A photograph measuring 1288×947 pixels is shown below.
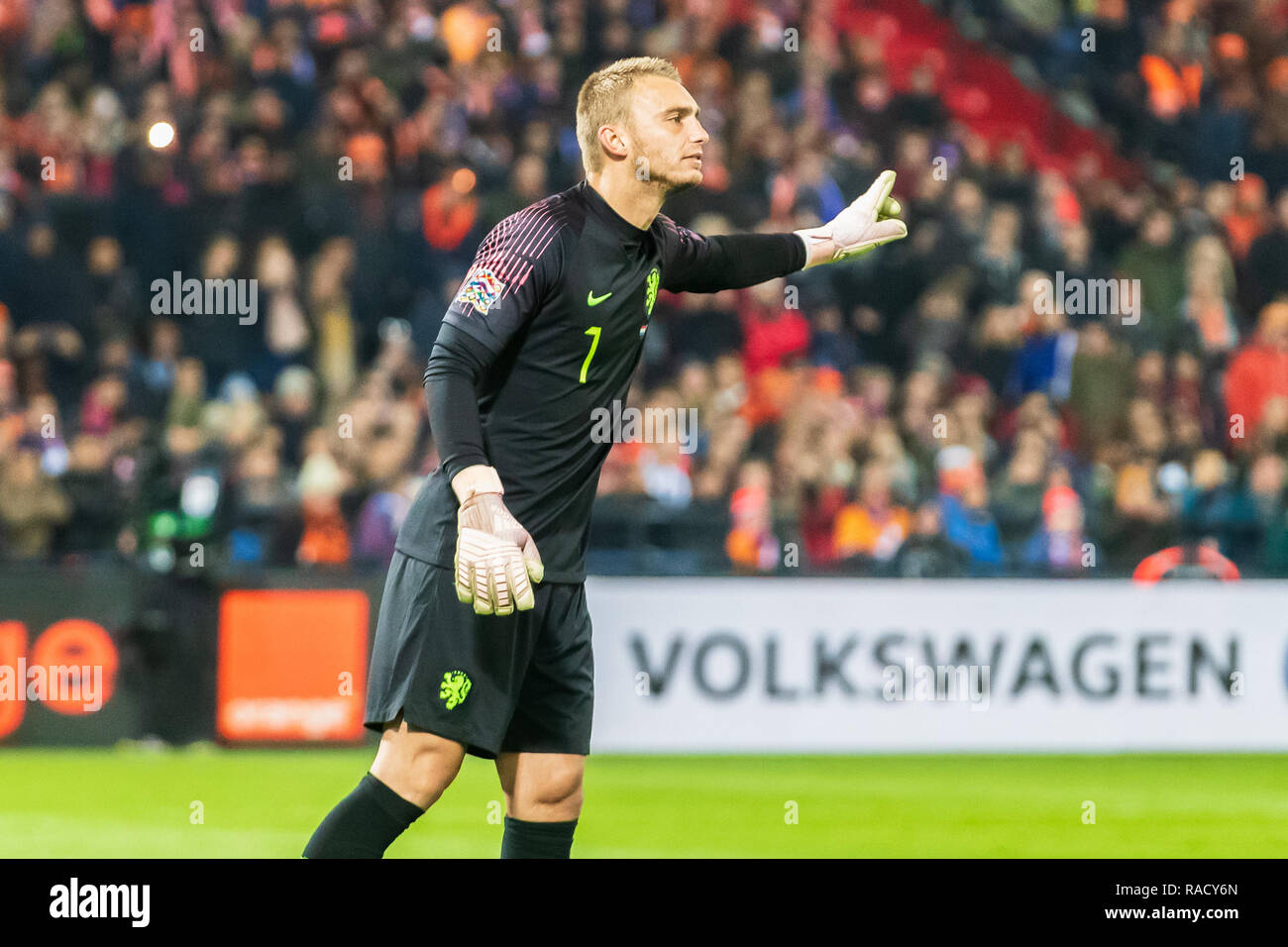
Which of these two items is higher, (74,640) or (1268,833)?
(74,640)

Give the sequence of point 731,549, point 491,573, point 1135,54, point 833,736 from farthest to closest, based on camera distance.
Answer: point 1135,54
point 731,549
point 833,736
point 491,573

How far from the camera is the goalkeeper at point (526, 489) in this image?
432cm

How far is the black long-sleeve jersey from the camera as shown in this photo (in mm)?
4332

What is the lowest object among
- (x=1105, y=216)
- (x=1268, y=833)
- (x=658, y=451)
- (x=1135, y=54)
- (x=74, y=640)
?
(x=1268, y=833)

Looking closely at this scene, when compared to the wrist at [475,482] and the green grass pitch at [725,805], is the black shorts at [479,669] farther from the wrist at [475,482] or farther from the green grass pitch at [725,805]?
the green grass pitch at [725,805]

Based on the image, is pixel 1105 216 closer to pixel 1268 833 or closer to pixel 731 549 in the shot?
pixel 731 549

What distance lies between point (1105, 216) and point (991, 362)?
6.19ft

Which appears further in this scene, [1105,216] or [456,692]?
[1105,216]

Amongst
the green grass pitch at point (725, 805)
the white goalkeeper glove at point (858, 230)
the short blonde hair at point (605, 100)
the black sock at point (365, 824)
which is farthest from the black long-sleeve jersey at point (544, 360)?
the green grass pitch at point (725, 805)

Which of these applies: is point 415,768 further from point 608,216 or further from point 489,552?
point 608,216

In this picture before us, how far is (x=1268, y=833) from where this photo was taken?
25.0ft

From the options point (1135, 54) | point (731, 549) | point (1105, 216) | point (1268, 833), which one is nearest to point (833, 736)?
point (731, 549)

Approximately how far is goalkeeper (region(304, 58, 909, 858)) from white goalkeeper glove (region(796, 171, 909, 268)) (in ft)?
2.03

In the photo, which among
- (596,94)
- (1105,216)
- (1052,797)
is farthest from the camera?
(1105,216)
